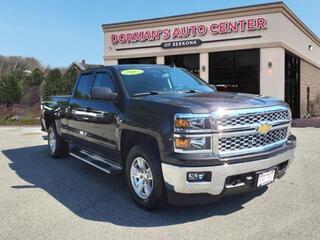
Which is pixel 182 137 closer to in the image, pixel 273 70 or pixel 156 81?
pixel 156 81

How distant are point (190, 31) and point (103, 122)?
54.2 feet

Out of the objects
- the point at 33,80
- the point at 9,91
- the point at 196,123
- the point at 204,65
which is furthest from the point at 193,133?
the point at 33,80

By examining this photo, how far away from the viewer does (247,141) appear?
4844 mm

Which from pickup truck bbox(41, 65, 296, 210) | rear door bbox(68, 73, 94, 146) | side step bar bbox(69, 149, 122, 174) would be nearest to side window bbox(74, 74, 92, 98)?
rear door bbox(68, 73, 94, 146)

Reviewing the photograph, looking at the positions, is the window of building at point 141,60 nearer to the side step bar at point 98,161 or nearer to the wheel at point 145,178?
the side step bar at point 98,161

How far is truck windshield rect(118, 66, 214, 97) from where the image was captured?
6031mm

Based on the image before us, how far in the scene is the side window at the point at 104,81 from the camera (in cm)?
630

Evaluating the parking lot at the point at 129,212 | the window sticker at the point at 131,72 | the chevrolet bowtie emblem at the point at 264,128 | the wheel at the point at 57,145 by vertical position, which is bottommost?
the parking lot at the point at 129,212

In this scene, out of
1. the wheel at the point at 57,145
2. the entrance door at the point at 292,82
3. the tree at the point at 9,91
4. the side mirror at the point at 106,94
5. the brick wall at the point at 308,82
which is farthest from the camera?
the tree at the point at 9,91

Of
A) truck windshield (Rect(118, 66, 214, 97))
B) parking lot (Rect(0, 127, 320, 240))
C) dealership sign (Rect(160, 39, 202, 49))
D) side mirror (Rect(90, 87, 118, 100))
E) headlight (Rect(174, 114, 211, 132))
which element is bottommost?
parking lot (Rect(0, 127, 320, 240))

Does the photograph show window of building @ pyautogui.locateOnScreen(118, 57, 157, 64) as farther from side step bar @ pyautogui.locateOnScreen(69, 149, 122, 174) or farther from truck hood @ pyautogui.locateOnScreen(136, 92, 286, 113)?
truck hood @ pyautogui.locateOnScreen(136, 92, 286, 113)

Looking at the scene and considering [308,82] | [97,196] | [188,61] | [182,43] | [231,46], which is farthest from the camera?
[308,82]

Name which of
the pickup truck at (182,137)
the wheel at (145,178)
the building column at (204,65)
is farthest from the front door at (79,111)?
the building column at (204,65)

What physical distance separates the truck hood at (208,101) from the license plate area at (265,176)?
802mm
